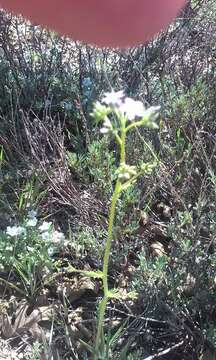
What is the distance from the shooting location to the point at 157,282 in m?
1.84

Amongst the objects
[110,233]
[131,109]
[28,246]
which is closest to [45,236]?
[28,246]

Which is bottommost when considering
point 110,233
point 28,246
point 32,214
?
point 110,233

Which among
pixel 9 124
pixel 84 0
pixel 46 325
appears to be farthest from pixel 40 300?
pixel 84 0

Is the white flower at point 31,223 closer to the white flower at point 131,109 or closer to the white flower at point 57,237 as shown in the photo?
the white flower at point 57,237

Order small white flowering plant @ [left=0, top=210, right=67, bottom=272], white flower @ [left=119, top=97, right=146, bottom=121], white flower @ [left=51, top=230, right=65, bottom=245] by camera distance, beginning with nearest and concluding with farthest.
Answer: white flower @ [left=119, top=97, right=146, bottom=121] → small white flowering plant @ [left=0, top=210, right=67, bottom=272] → white flower @ [left=51, top=230, right=65, bottom=245]

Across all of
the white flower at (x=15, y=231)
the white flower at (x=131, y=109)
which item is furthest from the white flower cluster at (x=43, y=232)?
the white flower at (x=131, y=109)

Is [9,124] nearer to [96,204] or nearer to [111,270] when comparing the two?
[96,204]

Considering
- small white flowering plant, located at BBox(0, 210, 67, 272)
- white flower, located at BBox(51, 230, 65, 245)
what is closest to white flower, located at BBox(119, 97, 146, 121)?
small white flowering plant, located at BBox(0, 210, 67, 272)

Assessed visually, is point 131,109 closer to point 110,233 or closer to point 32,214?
point 110,233

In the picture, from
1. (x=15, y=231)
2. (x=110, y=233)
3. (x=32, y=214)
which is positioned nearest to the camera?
(x=110, y=233)

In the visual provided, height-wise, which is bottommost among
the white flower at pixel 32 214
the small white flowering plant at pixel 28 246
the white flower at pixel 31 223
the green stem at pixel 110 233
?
the green stem at pixel 110 233

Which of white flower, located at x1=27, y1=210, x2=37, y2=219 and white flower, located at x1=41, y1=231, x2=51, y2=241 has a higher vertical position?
white flower, located at x1=27, y1=210, x2=37, y2=219

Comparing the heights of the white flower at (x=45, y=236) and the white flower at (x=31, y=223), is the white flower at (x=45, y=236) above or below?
A: below

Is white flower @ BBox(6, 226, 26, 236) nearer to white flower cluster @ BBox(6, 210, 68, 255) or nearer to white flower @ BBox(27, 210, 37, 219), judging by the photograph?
white flower cluster @ BBox(6, 210, 68, 255)
